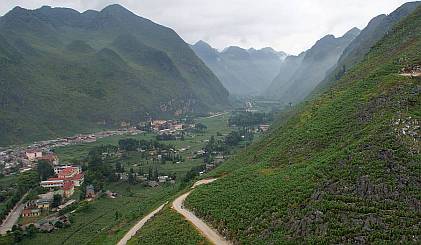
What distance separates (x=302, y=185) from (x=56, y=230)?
1598 inches

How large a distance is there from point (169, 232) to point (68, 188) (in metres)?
48.0

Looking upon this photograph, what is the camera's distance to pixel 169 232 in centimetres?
4519

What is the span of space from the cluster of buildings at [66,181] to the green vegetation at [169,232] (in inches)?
1564

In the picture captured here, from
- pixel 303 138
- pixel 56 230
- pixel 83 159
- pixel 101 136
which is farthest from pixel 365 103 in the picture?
pixel 101 136

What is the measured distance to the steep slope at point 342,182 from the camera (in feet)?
112

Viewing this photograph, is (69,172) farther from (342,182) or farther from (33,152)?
(342,182)

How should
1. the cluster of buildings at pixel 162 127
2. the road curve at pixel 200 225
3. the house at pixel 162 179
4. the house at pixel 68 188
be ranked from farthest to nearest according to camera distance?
the cluster of buildings at pixel 162 127, the house at pixel 162 179, the house at pixel 68 188, the road curve at pixel 200 225

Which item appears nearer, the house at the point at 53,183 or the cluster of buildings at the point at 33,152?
the house at the point at 53,183

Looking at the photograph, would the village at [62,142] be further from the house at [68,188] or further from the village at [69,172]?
the house at [68,188]

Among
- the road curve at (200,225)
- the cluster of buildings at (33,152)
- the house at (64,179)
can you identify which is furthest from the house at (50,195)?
the road curve at (200,225)

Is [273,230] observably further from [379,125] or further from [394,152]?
[379,125]

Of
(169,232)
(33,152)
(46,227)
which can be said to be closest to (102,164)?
(33,152)

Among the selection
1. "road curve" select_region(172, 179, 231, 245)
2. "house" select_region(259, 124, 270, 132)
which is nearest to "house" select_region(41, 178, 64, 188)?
"road curve" select_region(172, 179, 231, 245)

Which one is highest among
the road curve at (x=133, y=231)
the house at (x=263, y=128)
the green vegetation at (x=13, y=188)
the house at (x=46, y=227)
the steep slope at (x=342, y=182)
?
the steep slope at (x=342, y=182)
